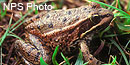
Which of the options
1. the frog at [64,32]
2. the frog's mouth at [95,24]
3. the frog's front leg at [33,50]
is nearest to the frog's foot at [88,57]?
the frog at [64,32]

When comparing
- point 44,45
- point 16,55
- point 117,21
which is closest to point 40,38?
point 44,45

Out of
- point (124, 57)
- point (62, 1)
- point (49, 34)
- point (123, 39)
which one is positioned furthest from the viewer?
point (62, 1)

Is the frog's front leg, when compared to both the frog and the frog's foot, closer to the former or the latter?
the frog

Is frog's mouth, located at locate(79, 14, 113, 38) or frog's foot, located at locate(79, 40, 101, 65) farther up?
frog's mouth, located at locate(79, 14, 113, 38)

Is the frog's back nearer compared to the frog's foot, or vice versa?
the frog's foot

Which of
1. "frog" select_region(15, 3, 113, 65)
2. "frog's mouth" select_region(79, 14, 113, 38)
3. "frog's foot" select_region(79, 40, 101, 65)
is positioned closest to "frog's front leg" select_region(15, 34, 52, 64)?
"frog" select_region(15, 3, 113, 65)

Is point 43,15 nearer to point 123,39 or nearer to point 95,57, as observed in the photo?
point 95,57

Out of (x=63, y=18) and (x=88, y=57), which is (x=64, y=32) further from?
(x=88, y=57)

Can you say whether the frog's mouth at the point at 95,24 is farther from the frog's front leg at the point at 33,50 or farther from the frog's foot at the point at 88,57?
the frog's front leg at the point at 33,50
